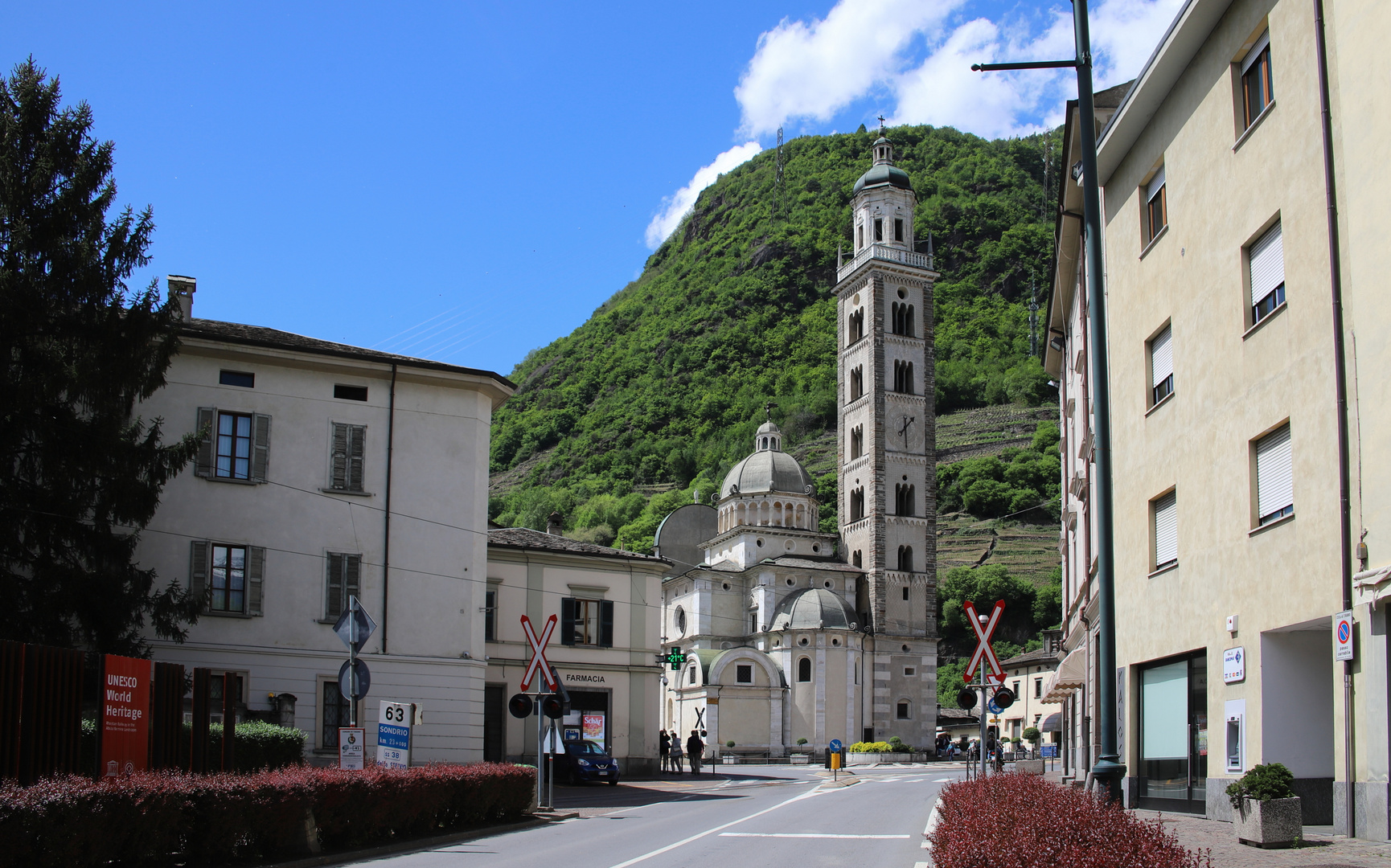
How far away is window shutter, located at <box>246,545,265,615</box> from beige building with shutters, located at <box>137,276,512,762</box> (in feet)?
0.13

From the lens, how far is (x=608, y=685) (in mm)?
39531

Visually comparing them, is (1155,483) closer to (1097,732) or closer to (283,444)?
(1097,732)

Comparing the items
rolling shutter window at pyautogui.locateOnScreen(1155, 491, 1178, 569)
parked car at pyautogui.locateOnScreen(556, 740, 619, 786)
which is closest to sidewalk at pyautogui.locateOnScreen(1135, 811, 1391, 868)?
rolling shutter window at pyautogui.locateOnScreen(1155, 491, 1178, 569)

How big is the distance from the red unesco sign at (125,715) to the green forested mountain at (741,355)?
129m

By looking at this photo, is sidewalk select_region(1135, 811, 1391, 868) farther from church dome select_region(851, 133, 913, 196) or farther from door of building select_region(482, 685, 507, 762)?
church dome select_region(851, 133, 913, 196)

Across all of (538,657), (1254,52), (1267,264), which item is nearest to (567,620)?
(538,657)

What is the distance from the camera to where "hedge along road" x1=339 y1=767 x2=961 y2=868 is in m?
14.2

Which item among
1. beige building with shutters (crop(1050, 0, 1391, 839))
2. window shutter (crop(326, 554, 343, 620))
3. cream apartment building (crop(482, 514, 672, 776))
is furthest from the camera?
cream apartment building (crop(482, 514, 672, 776))

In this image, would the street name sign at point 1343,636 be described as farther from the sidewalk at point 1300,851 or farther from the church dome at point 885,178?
the church dome at point 885,178

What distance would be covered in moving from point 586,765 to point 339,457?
38.0 feet

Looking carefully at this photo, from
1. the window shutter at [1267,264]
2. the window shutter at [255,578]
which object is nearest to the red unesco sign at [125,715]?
the window shutter at [255,578]

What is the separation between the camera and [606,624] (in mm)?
39656

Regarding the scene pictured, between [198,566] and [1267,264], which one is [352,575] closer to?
[198,566]

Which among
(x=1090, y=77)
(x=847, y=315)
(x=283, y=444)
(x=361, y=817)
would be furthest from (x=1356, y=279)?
(x=847, y=315)
